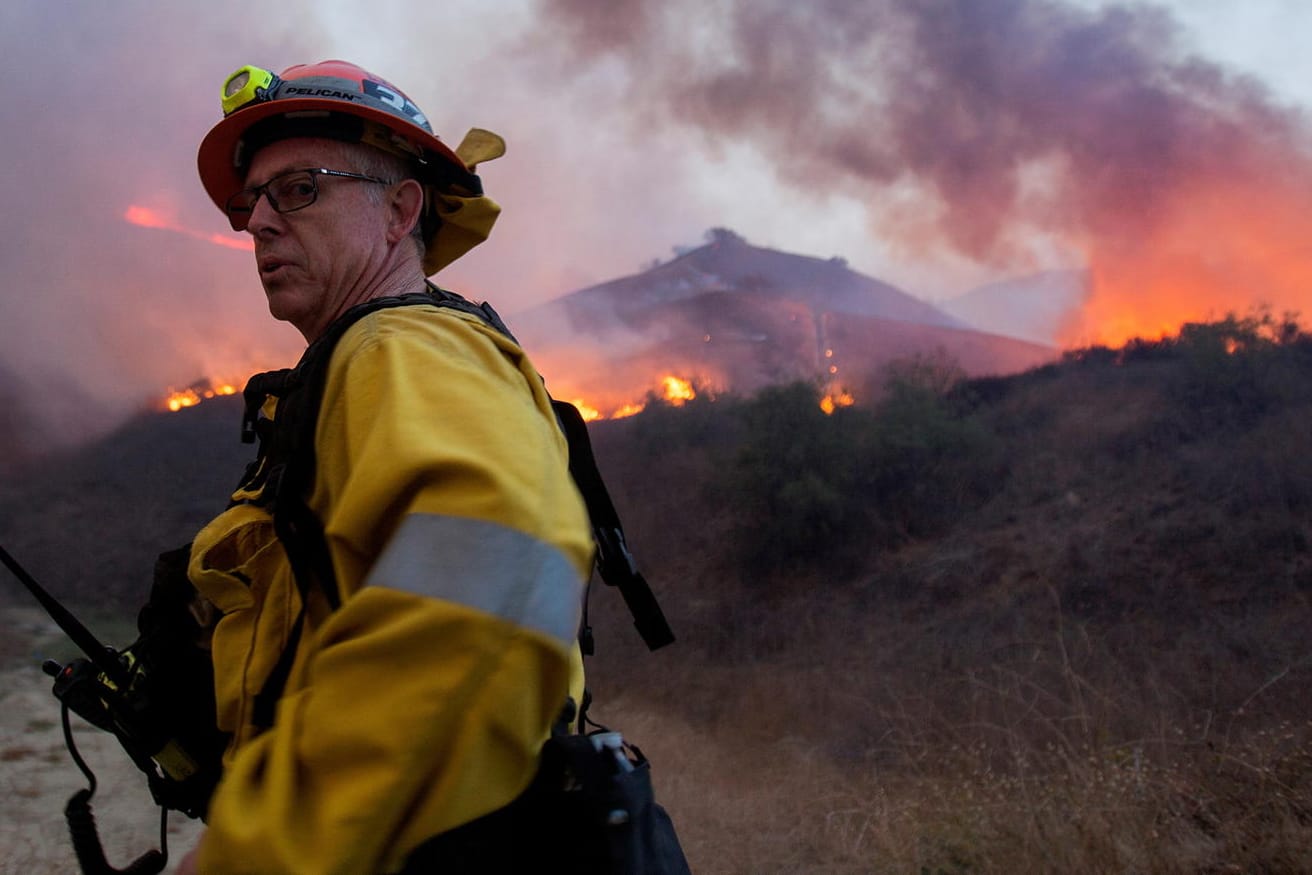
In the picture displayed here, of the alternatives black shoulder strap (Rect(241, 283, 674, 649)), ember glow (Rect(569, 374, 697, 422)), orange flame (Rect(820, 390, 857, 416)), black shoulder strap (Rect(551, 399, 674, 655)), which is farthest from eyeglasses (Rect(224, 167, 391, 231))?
ember glow (Rect(569, 374, 697, 422))

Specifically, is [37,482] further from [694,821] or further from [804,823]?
[804,823]

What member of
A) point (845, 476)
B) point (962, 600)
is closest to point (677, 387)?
point (845, 476)

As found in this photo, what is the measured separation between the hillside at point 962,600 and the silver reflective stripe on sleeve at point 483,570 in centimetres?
343

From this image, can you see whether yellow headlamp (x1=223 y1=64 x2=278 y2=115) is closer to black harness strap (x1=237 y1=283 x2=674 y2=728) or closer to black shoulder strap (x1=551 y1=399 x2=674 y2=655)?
black harness strap (x1=237 y1=283 x2=674 y2=728)

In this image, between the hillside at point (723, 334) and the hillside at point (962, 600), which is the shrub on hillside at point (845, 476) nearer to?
the hillside at point (962, 600)

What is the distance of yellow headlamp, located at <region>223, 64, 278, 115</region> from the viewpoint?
1573 millimetres

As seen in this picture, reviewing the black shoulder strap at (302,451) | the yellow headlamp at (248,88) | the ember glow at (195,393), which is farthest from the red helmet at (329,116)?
the ember glow at (195,393)

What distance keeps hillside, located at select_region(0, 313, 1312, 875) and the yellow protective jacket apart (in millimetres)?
3424

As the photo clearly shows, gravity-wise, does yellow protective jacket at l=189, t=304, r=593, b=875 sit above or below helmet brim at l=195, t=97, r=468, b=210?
below

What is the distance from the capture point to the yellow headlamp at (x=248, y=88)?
157 cm

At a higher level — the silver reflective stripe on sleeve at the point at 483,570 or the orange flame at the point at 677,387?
the orange flame at the point at 677,387

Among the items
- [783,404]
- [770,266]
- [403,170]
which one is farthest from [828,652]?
[770,266]

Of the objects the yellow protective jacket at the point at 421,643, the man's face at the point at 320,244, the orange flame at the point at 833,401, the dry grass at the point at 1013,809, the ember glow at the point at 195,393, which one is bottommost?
the dry grass at the point at 1013,809

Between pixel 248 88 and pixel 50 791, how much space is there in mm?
5293
